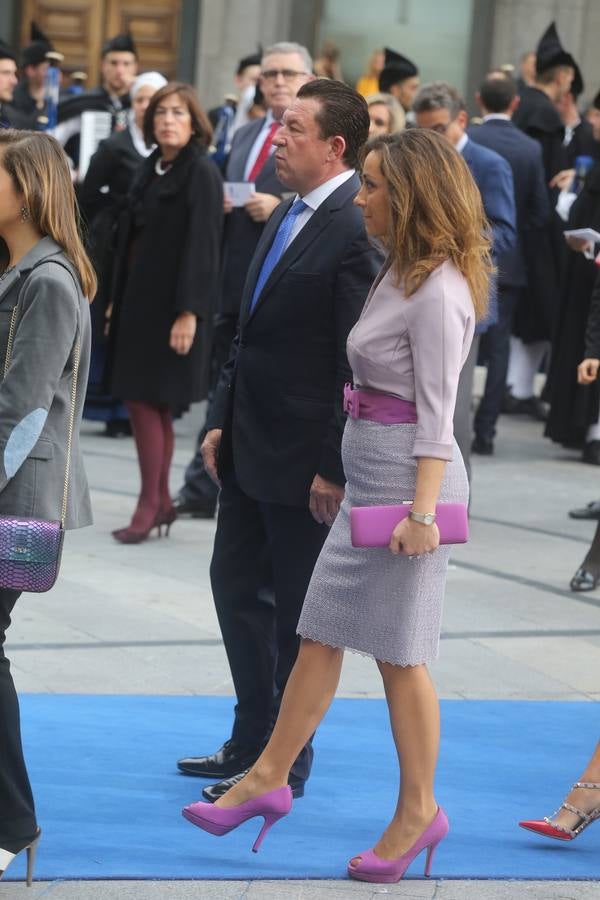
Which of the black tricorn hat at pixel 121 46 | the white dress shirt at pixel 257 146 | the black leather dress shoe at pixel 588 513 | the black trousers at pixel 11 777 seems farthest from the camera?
the black tricorn hat at pixel 121 46

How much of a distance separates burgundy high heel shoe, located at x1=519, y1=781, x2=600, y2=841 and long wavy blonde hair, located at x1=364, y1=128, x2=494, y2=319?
1337 mm

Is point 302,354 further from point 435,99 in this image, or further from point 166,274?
point 435,99

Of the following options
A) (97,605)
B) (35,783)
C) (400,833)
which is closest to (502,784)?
(400,833)

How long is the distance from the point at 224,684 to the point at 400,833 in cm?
189

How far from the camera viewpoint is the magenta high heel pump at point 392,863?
418 cm

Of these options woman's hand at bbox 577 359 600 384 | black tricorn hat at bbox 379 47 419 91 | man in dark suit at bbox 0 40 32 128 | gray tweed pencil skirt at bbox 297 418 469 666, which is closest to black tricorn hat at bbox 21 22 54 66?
man in dark suit at bbox 0 40 32 128

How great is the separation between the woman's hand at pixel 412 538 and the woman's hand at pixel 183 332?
4.24 meters

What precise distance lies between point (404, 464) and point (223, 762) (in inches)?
49.7

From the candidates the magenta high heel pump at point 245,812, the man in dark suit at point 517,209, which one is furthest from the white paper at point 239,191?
the magenta high heel pump at point 245,812

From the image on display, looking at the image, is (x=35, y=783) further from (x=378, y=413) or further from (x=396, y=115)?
(x=396, y=115)

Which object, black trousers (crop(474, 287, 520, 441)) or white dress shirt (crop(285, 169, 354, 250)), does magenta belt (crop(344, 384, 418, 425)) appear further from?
black trousers (crop(474, 287, 520, 441))

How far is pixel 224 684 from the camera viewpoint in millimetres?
6016

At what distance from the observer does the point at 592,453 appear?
37.9ft

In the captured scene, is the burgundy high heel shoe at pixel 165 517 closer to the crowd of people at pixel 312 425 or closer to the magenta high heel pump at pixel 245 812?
the crowd of people at pixel 312 425
